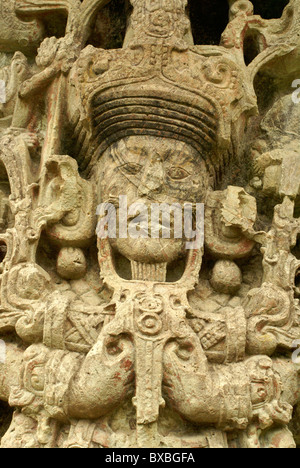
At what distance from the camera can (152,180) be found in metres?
4.17

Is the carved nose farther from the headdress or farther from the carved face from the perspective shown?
the headdress

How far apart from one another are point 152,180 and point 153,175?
0.10ft

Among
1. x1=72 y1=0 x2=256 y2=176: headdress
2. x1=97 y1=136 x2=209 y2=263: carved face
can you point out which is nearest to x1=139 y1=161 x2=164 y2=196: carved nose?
x1=97 y1=136 x2=209 y2=263: carved face

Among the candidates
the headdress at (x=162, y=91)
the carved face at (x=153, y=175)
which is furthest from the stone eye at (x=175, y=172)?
the headdress at (x=162, y=91)

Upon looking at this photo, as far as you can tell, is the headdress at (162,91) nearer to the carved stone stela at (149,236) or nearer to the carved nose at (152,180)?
the carved stone stela at (149,236)

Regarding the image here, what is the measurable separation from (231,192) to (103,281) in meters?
0.97

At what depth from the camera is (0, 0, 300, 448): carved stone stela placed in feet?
12.3

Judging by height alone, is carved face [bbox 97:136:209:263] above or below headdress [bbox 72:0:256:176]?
below

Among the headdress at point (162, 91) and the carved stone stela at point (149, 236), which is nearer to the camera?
the carved stone stela at point (149, 236)

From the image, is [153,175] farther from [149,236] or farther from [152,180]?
[149,236]

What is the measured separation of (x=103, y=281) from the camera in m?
4.07

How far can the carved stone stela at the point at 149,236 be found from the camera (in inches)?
147

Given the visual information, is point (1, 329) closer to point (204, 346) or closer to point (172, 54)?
point (204, 346)
